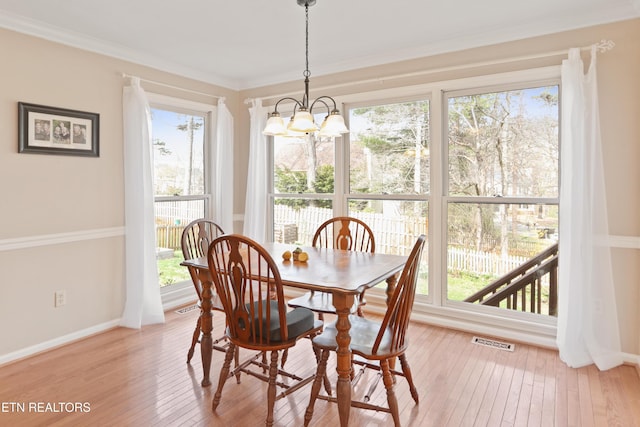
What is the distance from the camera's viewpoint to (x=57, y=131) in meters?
3.04

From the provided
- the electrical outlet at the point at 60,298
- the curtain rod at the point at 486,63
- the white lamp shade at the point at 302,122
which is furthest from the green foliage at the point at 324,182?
the electrical outlet at the point at 60,298

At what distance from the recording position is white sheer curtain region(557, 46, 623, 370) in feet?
8.84

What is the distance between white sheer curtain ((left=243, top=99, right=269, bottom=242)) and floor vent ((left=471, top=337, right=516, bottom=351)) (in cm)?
230

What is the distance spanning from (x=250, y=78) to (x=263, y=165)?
0.97 meters

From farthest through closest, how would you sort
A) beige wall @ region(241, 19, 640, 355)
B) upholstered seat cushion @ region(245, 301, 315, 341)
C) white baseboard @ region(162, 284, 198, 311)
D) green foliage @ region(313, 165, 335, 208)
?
green foliage @ region(313, 165, 335, 208) → white baseboard @ region(162, 284, 198, 311) → beige wall @ region(241, 19, 640, 355) → upholstered seat cushion @ region(245, 301, 315, 341)

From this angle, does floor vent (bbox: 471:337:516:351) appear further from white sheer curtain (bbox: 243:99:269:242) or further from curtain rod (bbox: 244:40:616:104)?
white sheer curtain (bbox: 243:99:269:242)

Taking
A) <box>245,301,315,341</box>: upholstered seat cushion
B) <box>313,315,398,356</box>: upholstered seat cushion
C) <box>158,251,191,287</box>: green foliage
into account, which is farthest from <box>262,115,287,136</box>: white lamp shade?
<box>158,251,191,287</box>: green foliage

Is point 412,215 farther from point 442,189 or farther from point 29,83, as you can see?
point 29,83

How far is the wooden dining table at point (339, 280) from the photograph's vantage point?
1915 millimetres

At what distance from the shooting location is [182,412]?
2182 millimetres

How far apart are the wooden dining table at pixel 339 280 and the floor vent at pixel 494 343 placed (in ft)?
3.63

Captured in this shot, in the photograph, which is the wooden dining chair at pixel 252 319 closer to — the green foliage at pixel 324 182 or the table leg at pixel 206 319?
the table leg at pixel 206 319

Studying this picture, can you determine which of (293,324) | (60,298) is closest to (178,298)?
(60,298)

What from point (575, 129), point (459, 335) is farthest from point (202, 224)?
point (575, 129)
